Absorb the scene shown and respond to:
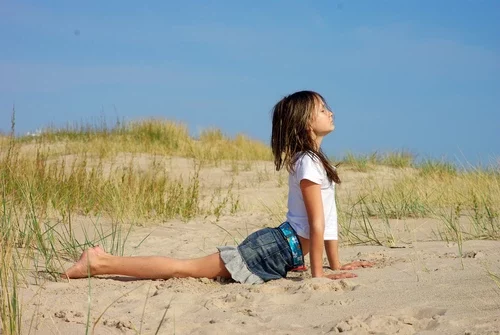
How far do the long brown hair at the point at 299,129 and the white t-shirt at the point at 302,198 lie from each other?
0.12 ft

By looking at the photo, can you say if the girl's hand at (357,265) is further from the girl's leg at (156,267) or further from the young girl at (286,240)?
the girl's leg at (156,267)

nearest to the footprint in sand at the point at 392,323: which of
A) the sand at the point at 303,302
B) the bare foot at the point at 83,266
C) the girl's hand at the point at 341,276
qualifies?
the sand at the point at 303,302

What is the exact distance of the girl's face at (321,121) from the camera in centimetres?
404

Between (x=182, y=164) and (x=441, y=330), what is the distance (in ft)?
33.2

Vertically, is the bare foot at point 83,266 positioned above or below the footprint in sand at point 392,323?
above

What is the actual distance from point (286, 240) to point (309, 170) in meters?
0.44

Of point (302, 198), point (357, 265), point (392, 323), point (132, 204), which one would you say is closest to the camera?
point (392, 323)

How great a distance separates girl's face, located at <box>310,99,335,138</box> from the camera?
404cm

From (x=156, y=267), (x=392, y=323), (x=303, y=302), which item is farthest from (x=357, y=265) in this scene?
(x=392, y=323)

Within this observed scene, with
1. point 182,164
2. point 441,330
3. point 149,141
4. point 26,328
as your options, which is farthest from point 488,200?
point 149,141

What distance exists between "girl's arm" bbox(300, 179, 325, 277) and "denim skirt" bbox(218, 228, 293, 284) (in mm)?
236

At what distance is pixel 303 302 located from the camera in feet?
11.2

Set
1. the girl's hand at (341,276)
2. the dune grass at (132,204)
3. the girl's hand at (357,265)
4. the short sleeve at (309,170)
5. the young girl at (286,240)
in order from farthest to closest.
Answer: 1. the dune grass at (132,204)
2. the girl's hand at (357,265)
3. the young girl at (286,240)
4. the short sleeve at (309,170)
5. the girl's hand at (341,276)

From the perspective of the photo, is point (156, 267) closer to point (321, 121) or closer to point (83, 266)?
point (83, 266)
